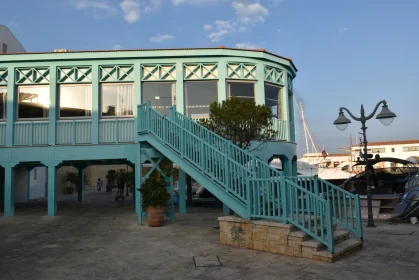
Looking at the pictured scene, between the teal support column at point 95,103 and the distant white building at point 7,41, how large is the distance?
13608 millimetres

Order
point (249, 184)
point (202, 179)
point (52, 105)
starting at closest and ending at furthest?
point (249, 184), point (202, 179), point (52, 105)

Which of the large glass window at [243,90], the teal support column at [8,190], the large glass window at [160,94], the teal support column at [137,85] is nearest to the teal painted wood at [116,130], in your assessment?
the teal support column at [137,85]

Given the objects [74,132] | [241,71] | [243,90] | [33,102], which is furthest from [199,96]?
[33,102]

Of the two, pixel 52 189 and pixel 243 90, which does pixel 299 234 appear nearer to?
pixel 243 90

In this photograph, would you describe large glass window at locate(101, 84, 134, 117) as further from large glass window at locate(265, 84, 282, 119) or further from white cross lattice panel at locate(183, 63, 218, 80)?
large glass window at locate(265, 84, 282, 119)

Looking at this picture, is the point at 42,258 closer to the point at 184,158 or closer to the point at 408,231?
the point at 184,158

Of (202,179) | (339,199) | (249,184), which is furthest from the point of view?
(202,179)

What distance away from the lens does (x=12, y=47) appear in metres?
24.2

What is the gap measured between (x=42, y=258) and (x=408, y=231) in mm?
9022

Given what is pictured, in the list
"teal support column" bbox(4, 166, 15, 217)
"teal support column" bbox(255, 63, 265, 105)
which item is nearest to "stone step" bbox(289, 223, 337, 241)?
"teal support column" bbox(255, 63, 265, 105)

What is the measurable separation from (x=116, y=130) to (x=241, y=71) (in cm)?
550

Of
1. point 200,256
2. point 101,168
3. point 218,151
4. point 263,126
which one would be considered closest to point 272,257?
point 200,256

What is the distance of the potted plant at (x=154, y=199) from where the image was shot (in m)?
10.1

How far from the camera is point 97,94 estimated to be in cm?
1310
